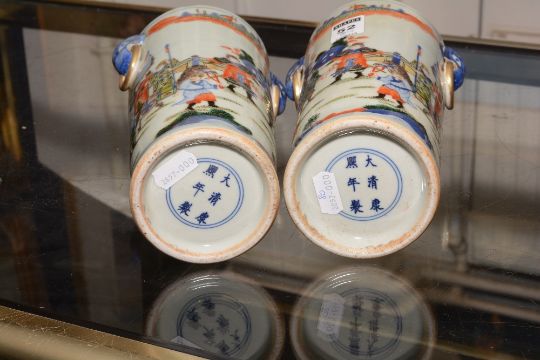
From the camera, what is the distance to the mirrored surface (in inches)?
33.6

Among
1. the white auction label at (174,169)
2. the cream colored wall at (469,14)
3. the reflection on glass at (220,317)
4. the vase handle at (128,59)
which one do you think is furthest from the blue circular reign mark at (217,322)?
the cream colored wall at (469,14)

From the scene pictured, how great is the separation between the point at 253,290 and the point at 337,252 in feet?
0.26

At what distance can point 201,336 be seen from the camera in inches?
33.7

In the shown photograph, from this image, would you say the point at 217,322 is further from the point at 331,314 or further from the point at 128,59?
the point at 128,59

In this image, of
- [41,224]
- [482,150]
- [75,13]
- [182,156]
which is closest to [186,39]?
[182,156]

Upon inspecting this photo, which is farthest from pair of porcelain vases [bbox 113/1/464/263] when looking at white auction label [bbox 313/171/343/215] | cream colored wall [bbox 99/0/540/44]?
cream colored wall [bbox 99/0/540/44]

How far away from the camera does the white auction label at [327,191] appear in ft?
2.95

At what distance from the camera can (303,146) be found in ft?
2.86

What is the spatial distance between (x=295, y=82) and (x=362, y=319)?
24 centimetres

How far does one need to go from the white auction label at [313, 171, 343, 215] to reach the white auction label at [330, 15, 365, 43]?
133 millimetres

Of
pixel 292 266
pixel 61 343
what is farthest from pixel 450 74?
pixel 61 343

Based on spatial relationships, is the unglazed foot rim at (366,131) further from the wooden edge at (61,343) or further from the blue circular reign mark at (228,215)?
the wooden edge at (61,343)

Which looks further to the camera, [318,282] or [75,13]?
[75,13]

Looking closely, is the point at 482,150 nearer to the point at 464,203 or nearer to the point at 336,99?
the point at 464,203
